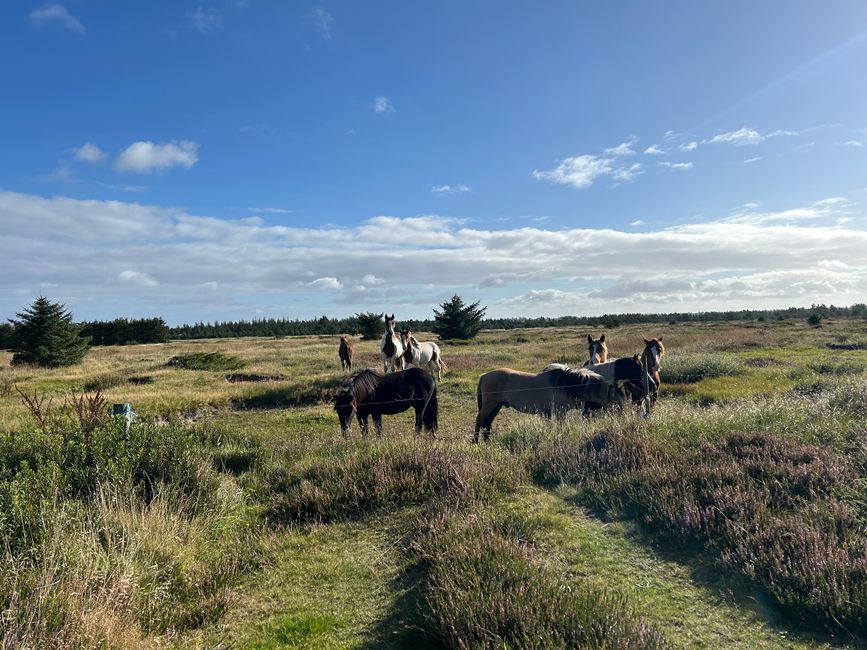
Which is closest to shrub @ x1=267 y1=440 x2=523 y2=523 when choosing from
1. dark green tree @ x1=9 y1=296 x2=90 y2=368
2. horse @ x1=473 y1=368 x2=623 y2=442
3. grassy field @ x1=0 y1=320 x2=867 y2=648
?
grassy field @ x1=0 y1=320 x2=867 y2=648

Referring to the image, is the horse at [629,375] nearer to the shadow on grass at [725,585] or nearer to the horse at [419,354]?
the shadow on grass at [725,585]

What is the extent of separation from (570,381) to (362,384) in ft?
12.5

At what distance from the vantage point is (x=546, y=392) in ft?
28.3

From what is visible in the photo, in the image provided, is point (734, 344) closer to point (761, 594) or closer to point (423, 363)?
point (423, 363)

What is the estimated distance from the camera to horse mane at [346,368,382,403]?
8.48m

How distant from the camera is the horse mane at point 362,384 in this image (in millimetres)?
8484

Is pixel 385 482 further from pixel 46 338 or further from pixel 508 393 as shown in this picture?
pixel 46 338

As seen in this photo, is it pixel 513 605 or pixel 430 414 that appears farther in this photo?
pixel 430 414

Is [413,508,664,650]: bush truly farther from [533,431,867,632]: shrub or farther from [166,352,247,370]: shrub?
[166,352,247,370]: shrub

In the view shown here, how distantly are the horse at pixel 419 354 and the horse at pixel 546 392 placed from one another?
28.2 feet

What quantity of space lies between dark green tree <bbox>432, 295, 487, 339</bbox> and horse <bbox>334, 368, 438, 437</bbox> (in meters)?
34.7

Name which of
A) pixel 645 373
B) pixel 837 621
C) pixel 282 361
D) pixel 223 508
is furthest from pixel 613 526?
pixel 282 361

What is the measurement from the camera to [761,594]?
329 centimetres

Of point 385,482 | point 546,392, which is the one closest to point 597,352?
point 546,392
